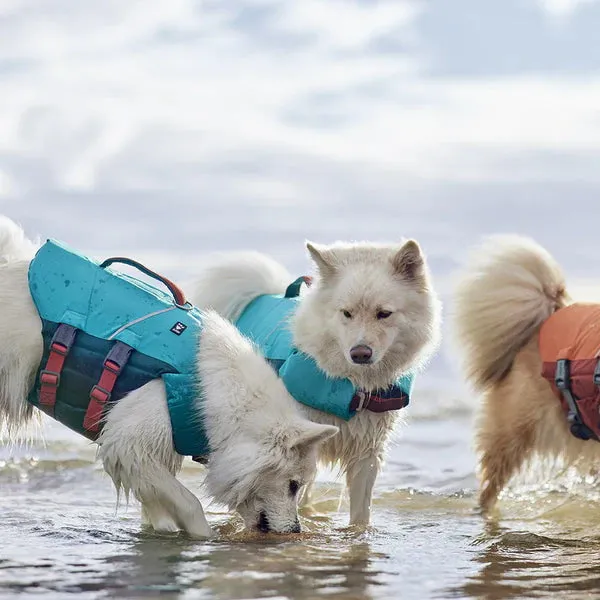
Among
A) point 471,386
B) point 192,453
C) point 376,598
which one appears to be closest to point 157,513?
point 192,453

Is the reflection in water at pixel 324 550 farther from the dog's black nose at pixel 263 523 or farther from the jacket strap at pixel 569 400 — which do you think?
the jacket strap at pixel 569 400

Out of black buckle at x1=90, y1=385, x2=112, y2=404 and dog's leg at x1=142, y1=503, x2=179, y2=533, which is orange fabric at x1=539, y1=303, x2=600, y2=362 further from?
black buckle at x1=90, y1=385, x2=112, y2=404

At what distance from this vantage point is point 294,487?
514cm

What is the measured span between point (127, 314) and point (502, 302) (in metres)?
2.42

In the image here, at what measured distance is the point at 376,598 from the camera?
13.6ft

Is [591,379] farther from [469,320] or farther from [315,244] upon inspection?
[315,244]

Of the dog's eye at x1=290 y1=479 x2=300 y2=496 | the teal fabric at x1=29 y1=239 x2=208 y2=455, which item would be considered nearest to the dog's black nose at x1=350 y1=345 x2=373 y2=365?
the dog's eye at x1=290 y1=479 x2=300 y2=496

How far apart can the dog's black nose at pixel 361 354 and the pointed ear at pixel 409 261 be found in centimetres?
49

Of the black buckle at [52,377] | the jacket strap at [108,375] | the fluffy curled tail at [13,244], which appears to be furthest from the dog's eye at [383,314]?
the fluffy curled tail at [13,244]

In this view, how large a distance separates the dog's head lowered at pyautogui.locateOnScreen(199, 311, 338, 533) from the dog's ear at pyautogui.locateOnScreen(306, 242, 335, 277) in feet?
1.99

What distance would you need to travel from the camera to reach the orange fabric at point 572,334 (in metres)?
6.04

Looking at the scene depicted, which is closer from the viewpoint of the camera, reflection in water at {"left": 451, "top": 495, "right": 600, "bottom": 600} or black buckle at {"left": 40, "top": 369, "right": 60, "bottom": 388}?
reflection in water at {"left": 451, "top": 495, "right": 600, "bottom": 600}

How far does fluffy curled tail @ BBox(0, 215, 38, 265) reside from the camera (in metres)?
5.66

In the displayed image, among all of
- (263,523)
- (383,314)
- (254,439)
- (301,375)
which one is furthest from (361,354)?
(263,523)
